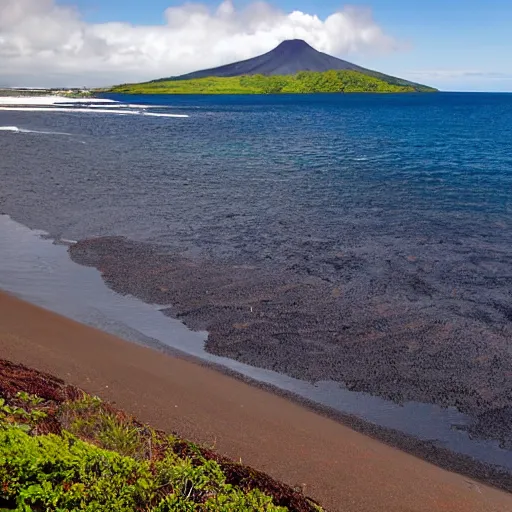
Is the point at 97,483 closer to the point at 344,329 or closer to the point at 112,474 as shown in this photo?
the point at 112,474

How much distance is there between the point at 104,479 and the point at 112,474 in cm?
15

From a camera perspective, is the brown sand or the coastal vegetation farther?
the brown sand

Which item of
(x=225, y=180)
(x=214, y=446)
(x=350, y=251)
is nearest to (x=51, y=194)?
(x=225, y=180)

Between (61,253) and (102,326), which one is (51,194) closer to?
(61,253)

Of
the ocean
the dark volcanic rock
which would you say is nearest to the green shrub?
the ocean

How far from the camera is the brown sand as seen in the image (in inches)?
295

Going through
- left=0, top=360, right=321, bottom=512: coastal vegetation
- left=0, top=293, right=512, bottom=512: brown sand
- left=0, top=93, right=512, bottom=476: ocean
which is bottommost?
left=0, top=93, right=512, bottom=476: ocean

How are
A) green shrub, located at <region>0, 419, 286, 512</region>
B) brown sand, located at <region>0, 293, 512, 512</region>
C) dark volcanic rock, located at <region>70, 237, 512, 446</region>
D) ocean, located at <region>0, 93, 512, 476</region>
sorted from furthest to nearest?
1. ocean, located at <region>0, 93, 512, 476</region>
2. dark volcanic rock, located at <region>70, 237, 512, 446</region>
3. brown sand, located at <region>0, 293, 512, 512</region>
4. green shrub, located at <region>0, 419, 286, 512</region>

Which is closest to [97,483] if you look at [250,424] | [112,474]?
[112,474]

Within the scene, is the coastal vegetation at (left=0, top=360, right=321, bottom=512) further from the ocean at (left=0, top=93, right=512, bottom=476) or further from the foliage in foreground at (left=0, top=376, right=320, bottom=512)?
the ocean at (left=0, top=93, right=512, bottom=476)

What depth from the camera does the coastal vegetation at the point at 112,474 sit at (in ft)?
16.5

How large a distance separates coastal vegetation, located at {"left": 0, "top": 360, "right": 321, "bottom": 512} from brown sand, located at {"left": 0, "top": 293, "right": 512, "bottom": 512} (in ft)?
4.17

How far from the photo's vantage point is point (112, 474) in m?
5.39

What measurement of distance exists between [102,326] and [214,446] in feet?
18.3
